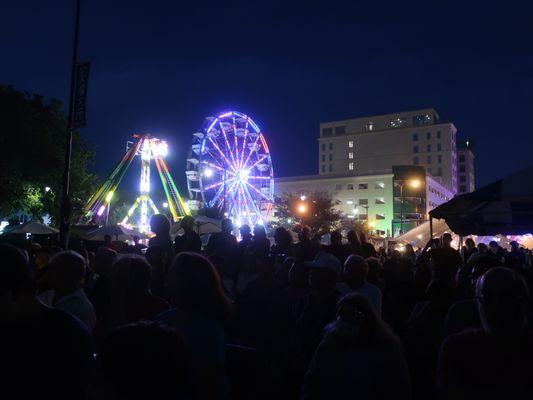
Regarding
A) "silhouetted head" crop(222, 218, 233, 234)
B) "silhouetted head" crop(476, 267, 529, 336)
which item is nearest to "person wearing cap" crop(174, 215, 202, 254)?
"silhouetted head" crop(222, 218, 233, 234)

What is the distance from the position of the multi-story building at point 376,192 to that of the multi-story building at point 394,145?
12115 millimetres

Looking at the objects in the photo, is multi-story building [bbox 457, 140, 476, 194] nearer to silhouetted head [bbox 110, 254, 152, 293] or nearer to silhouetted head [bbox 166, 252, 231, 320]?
silhouetted head [bbox 110, 254, 152, 293]

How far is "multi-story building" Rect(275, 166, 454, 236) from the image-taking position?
262 ft

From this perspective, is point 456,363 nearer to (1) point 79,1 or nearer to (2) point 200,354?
(2) point 200,354

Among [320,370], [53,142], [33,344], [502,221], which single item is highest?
[53,142]

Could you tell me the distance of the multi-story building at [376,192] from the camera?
79.8 m

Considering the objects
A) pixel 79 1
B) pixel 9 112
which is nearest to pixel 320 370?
pixel 79 1

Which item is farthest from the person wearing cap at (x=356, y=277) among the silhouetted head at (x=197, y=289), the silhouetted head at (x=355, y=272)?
the silhouetted head at (x=197, y=289)

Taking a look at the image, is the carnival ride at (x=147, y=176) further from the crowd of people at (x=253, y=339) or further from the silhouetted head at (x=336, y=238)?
the crowd of people at (x=253, y=339)

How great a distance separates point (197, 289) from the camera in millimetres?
3367

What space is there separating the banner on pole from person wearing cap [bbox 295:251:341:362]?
1358 cm

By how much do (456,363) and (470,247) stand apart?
13.3 metres

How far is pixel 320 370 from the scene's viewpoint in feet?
10.9

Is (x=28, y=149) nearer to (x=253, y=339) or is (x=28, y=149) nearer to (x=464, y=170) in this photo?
(x=253, y=339)
